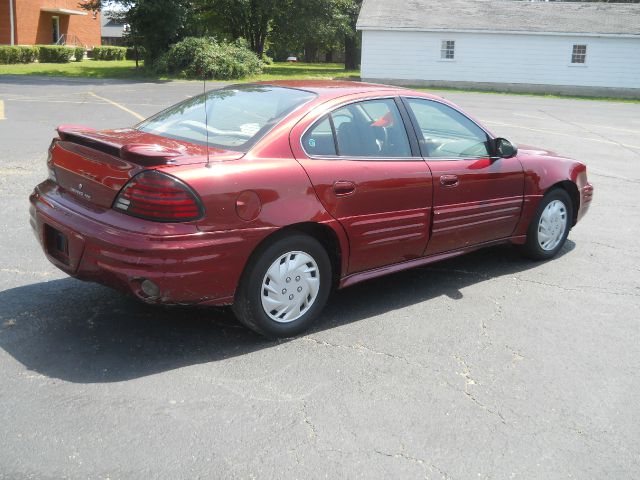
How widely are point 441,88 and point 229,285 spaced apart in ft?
111

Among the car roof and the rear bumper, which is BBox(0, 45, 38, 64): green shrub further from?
the rear bumper

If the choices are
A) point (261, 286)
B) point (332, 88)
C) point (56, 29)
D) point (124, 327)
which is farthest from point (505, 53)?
point (124, 327)

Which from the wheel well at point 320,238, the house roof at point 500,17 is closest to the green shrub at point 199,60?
the house roof at point 500,17

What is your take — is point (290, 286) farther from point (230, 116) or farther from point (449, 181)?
point (449, 181)

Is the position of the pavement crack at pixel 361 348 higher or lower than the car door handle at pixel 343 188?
lower

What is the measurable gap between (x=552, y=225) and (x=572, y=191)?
0.43 metres

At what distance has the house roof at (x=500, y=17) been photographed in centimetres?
3669

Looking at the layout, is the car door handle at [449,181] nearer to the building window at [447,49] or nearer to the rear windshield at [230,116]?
the rear windshield at [230,116]

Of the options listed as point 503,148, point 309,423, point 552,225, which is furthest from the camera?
point 552,225

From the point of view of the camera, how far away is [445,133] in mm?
5332

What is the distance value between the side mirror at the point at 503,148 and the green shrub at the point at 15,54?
37682mm

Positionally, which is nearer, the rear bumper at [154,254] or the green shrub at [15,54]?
the rear bumper at [154,254]

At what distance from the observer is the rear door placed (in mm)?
4277

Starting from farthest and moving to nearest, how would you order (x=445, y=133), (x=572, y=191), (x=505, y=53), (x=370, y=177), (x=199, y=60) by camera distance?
(x=505, y=53) → (x=199, y=60) → (x=572, y=191) → (x=445, y=133) → (x=370, y=177)
